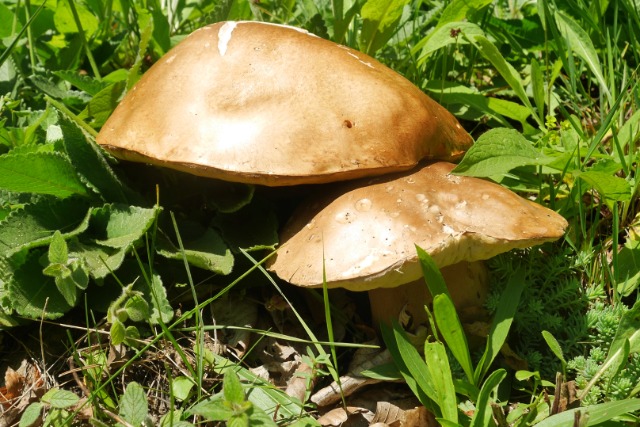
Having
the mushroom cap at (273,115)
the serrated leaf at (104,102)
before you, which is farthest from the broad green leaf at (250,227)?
the serrated leaf at (104,102)

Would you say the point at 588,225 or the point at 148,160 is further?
the point at 588,225

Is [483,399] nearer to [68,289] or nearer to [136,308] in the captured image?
[136,308]

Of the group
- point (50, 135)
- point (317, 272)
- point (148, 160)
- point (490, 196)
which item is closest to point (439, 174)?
point (490, 196)

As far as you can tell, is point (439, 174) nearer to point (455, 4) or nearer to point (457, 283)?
point (457, 283)

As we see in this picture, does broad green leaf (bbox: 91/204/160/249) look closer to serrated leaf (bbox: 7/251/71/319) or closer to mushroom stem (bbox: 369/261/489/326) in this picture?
serrated leaf (bbox: 7/251/71/319)

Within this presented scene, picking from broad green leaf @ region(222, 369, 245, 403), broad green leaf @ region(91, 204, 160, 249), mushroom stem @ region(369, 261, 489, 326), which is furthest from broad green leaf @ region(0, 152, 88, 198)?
mushroom stem @ region(369, 261, 489, 326)

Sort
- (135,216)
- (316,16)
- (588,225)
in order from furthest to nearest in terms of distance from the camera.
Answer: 1. (316,16)
2. (588,225)
3. (135,216)

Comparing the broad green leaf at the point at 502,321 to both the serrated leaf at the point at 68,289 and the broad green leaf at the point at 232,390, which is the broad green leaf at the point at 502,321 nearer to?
the broad green leaf at the point at 232,390
